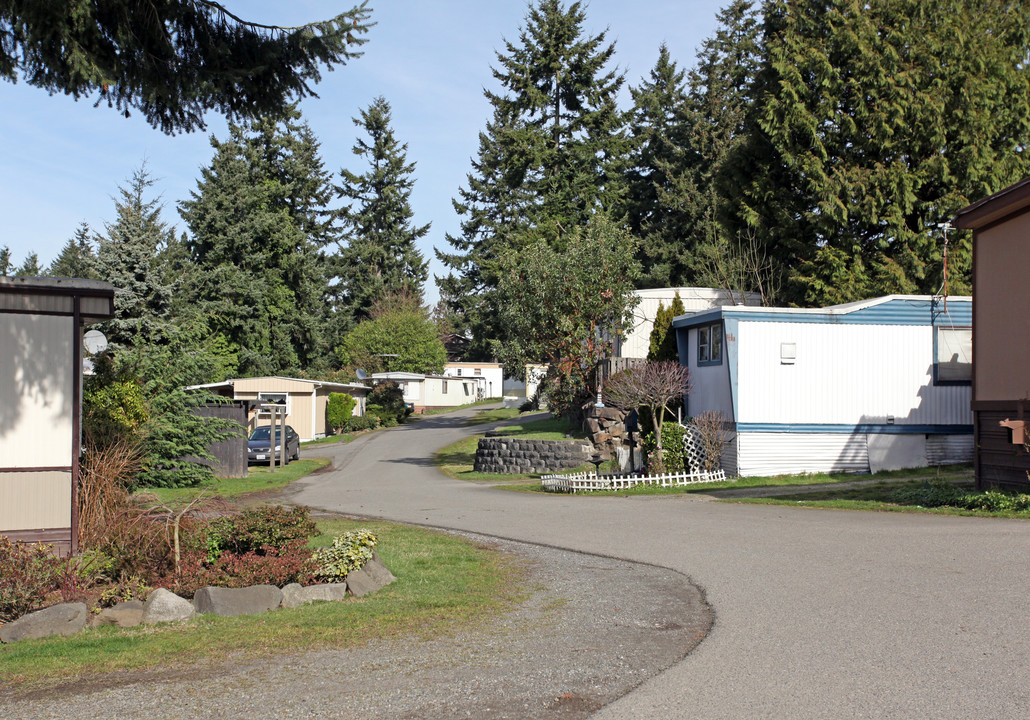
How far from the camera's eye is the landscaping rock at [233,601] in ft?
25.5

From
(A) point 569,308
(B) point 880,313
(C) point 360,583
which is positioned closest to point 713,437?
(B) point 880,313

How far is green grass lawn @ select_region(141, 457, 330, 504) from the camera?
61.9 ft

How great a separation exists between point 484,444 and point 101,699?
72.2 ft

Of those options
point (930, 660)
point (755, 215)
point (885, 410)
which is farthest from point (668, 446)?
point (930, 660)

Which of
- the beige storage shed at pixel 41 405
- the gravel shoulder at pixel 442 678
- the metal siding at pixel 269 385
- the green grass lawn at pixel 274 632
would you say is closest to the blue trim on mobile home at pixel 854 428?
the green grass lawn at pixel 274 632

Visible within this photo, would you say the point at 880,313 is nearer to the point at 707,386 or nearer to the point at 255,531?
the point at 707,386

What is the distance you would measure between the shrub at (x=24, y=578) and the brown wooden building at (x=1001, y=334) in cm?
1275

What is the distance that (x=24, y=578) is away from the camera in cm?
763

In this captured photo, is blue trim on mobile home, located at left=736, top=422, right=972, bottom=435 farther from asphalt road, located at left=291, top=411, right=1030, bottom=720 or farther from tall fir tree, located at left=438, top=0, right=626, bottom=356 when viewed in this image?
tall fir tree, located at left=438, top=0, right=626, bottom=356

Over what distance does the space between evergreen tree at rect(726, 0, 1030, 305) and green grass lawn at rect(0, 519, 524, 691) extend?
73.1 feet

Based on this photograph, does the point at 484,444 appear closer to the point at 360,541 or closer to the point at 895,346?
the point at 895,346

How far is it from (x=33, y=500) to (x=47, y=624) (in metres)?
2.72

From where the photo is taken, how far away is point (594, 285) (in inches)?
1025

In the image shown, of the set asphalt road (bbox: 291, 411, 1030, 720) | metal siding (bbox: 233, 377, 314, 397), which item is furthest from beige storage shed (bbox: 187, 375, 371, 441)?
asphalt road (bbox: 291, 411, 1030, 720)
